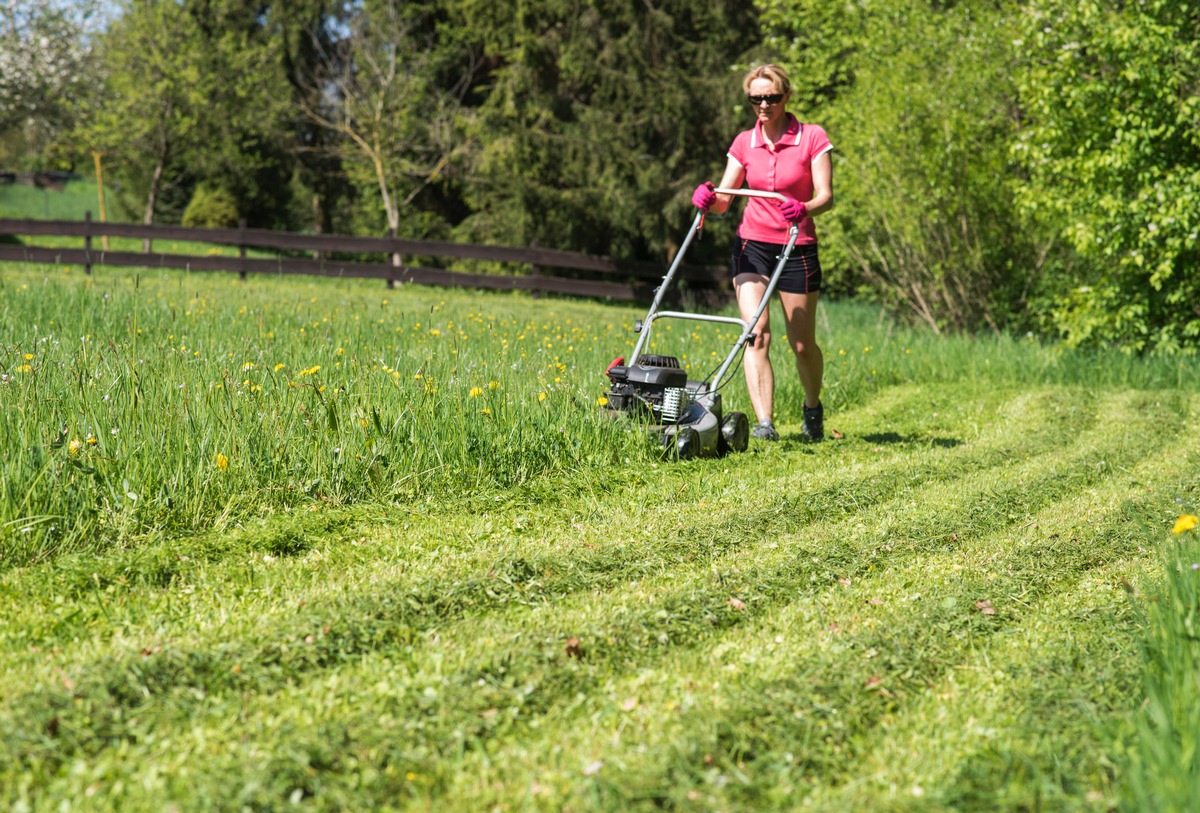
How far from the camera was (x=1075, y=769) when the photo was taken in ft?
7.32

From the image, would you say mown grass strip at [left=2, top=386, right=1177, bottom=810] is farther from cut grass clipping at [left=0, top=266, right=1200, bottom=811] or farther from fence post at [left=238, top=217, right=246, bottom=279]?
fence post at [left=238, top=217, right=246, bottom=279]

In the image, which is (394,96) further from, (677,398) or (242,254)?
(677,398)

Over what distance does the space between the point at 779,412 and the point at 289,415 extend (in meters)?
3.51

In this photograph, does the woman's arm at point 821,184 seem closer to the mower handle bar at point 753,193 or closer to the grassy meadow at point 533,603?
the mower handle bar at point 753,193

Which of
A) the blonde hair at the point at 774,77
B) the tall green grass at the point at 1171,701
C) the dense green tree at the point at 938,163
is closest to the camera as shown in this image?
the tall green grass at the point at 1171,701

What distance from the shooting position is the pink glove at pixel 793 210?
526 cm

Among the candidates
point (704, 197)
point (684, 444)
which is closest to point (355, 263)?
point (704, 197)

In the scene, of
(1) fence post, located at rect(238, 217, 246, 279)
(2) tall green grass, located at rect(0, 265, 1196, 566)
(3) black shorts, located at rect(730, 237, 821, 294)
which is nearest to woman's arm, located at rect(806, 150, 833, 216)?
(3) black shorts, located at rect(730, 237, 821, 294)

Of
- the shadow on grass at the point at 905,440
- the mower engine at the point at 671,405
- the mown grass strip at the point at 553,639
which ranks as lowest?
the mown grass strip at the point at 553,639

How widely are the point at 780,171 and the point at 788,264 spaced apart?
0.48 m

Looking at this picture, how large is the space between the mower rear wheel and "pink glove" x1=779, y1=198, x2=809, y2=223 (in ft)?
3.24

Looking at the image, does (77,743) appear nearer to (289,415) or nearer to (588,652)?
(588,652)

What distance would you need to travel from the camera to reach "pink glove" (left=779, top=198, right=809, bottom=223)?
526cm

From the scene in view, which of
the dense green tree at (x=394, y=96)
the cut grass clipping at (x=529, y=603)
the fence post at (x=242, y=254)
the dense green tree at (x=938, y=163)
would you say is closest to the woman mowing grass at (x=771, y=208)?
the cut grass clipping at (x=529, y=603)
